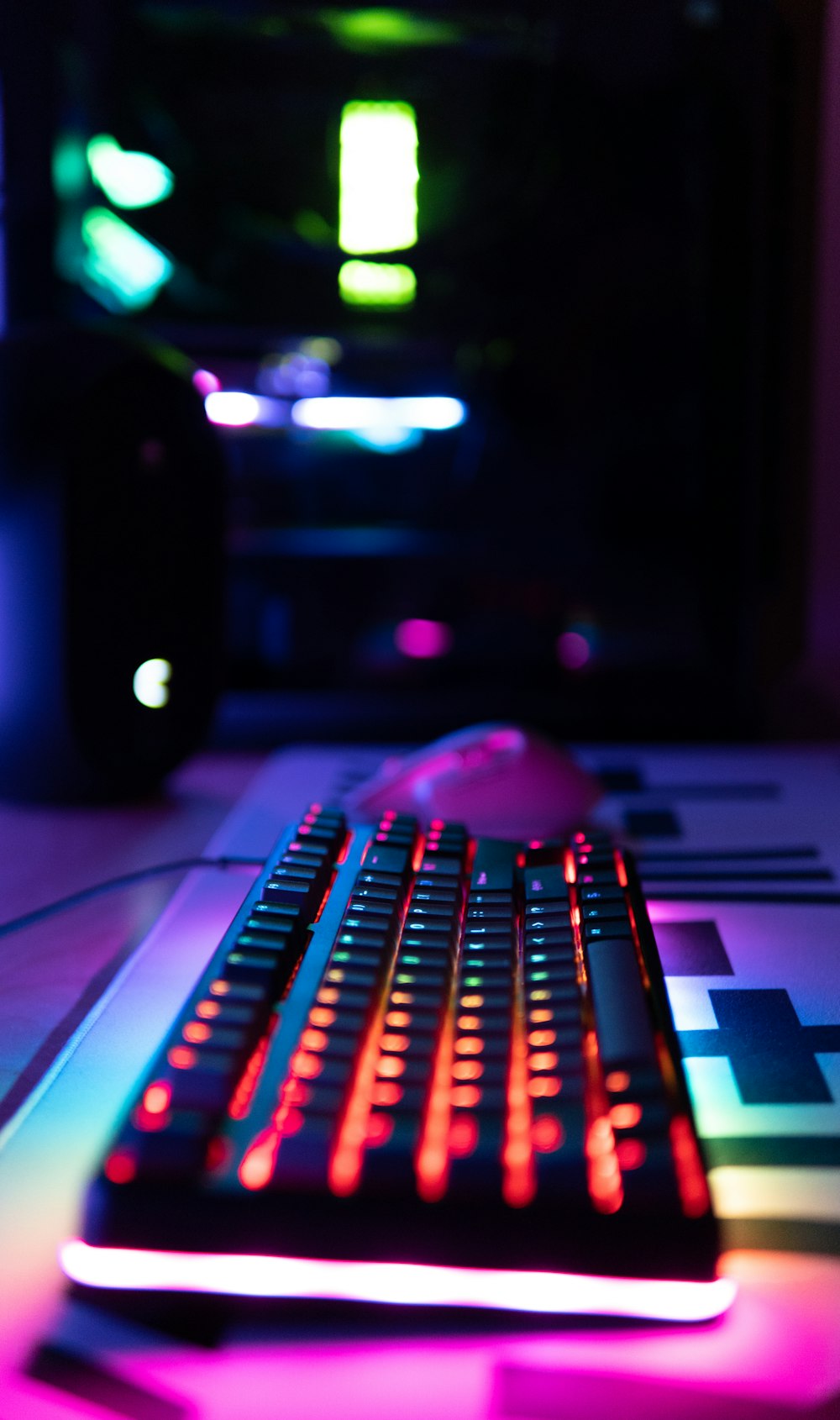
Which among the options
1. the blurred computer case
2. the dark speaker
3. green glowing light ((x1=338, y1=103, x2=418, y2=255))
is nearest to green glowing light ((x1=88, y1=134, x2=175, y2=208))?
the blurred computer case

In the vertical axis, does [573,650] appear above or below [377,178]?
below

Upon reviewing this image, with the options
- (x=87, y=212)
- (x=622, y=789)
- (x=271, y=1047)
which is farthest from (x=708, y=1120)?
(x=87, y=212)

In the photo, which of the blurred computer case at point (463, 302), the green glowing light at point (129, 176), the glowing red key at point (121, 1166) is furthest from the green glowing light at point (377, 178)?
the glowing red key at point (121, 1166)

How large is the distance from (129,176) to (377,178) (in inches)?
7.8

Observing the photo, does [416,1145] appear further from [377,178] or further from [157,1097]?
[377,178]

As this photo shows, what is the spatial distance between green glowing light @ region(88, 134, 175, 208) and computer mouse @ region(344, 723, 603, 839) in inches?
22.0

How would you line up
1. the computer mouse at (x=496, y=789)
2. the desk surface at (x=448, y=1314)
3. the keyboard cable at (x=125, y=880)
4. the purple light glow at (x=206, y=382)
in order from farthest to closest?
the purple light glow at (x=206, y=382) → the computer mouse at (x=496, y=789) → the keyboard cable at (x=125, y=880) → the desk surface at (x=448, y=1314)

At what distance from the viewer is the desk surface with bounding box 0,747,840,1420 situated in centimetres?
25

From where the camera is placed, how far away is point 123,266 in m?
0.94

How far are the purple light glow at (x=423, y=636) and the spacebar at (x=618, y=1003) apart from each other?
1.86 ft

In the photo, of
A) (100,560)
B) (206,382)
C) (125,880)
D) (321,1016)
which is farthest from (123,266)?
(321,1016)

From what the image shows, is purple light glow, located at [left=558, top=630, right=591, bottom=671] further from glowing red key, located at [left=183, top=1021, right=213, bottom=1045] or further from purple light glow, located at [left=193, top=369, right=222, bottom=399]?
glowing red key, located at [left=183, top=1021, right=213, bottom=1045]

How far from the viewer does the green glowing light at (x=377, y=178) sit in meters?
0.93

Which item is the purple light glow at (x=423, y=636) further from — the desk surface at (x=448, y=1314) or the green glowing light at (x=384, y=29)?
the green glowing light at (x=384, y=29)
